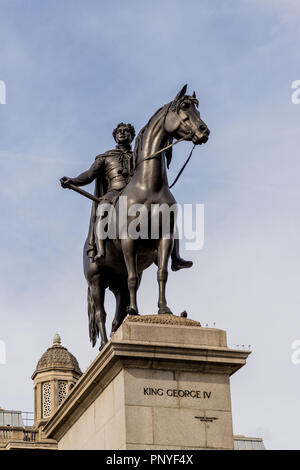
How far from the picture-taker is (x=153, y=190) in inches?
943

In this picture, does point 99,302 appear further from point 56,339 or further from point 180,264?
point 56,339

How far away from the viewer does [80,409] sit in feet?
79.3

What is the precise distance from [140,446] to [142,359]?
1.54 metres

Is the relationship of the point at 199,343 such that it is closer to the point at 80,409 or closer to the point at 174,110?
the point at 80,409

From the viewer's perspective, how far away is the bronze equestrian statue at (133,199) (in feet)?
78.0

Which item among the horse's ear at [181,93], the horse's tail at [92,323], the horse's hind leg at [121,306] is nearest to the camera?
the horse's ear at [181,93]

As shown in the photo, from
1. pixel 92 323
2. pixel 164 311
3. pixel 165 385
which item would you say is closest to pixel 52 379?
pixel 92 323

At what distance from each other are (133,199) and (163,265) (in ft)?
4.62

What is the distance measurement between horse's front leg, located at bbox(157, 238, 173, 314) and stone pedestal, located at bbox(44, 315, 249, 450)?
0.78 meters

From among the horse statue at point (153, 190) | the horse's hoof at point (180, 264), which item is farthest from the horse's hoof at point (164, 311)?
the horse's hoof at point (180, 264)

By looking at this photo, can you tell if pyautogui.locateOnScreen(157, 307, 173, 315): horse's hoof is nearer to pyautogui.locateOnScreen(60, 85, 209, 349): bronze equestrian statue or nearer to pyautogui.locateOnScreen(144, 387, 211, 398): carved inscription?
pyautogui.locateOnScreen(60, 85, 209, 349): bronze equestrian statue

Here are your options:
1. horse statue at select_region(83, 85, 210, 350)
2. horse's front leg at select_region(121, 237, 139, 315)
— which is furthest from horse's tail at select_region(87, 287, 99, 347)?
horse's front leg at select_region(121, 237, 139, 315)

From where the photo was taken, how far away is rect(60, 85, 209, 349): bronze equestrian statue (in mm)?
23766

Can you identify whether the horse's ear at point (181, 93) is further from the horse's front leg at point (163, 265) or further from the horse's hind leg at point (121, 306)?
the horse's hind leg at point (121, 306)
